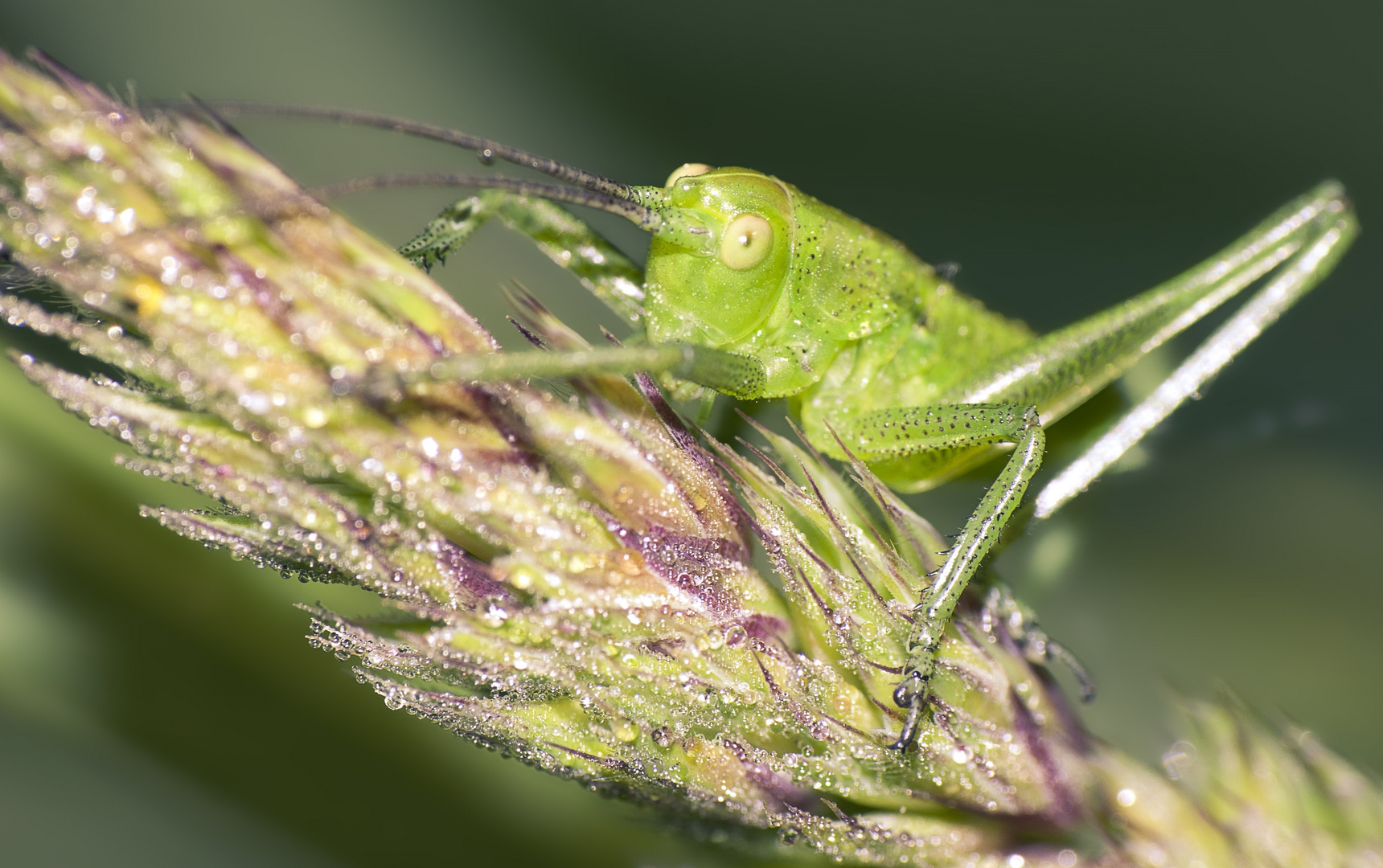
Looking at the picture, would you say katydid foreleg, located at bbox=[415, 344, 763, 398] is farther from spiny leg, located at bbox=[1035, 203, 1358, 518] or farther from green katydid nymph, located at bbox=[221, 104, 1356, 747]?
spiny leg, located at bbox=[1035, 203, 1358, 518]

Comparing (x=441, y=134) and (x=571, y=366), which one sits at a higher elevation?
(x=441, y=134)

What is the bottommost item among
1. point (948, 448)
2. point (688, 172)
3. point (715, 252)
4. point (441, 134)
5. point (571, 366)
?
point (571, 366)

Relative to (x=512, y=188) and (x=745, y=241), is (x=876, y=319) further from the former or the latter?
(x=512, y=188)

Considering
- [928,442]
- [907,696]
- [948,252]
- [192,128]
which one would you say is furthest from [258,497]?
[948,252]

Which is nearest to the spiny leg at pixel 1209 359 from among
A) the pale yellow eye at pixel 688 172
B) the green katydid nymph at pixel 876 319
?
the green katydid nymph at pixel 876 319

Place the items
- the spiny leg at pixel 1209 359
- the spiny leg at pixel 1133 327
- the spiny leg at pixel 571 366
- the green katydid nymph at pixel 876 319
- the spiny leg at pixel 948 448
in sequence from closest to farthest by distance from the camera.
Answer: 1. the spiny leg at pixel 571 366
2. the spiny leg at pixel 948 448
3. the green katydid nymph at pixel 876 319
4. the spiny leg at pixel 1209 359
5. the spiny leg at pixel 1133 327

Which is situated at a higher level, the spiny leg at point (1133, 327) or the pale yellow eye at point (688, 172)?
the spiny leg at point (1133, 327)

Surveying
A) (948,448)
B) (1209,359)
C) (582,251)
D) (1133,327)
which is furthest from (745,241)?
(1209,359)

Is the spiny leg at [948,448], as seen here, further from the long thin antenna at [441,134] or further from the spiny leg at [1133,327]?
the long thin antenna at [441,134]
